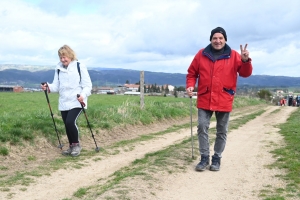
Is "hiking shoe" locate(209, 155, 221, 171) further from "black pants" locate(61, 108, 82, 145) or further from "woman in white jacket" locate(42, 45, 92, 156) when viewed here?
"black pants" locate(61, 108, 82, 145)

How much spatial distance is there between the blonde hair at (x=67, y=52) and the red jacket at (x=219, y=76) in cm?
313

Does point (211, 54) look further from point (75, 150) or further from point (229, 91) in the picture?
point (75, 150)

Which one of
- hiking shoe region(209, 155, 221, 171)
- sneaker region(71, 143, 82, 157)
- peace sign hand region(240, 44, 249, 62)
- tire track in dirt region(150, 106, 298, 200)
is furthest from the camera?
sneaker region(71, 143, 82, 157)

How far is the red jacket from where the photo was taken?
617 centimetres

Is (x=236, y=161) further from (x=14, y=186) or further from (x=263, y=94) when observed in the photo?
(x=263, y=94)

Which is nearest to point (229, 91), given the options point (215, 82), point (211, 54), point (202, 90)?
point (215, 82)

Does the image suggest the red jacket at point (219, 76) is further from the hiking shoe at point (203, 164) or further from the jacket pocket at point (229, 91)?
the hiking shoe at point (203, 164)

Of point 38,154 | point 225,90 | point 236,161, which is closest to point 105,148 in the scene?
point 38,154

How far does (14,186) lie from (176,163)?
10.0 feet

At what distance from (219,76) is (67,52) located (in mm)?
3629

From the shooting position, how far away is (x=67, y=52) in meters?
7.77

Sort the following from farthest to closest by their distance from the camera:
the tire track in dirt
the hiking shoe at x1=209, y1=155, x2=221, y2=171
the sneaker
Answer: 1. the sneaker
2. the hiking shoe at x1=209, y1=155, x2=221, y2=171
3. the tire track in dirt

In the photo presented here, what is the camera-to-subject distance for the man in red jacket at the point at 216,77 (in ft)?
20.2

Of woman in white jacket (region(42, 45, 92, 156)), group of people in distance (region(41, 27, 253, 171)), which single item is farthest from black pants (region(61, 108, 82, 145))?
group of people in distance (region(41, 27, 253, 171))
